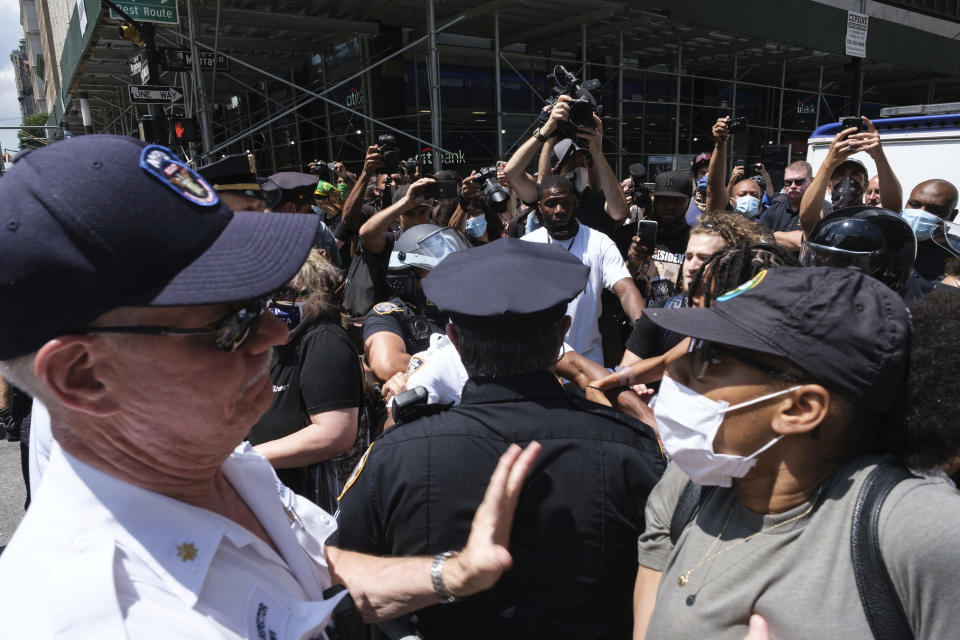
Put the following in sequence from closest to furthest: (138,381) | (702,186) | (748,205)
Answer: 1. (138,381)
2. (748,205)
3. (702,186)

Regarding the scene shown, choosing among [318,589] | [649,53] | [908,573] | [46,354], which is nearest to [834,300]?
[908,573]

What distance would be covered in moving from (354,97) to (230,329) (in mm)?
12545

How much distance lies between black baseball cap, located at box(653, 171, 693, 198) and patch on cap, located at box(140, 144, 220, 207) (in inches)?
159

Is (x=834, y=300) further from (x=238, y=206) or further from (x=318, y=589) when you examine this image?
(x=238, y=206)

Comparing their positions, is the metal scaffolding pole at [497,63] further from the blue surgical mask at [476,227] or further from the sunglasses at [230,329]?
the sunglasses at [230,329]

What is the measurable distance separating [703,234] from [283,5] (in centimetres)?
968

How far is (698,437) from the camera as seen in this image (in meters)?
1.34

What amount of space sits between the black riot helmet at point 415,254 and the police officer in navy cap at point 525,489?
4.26 feet

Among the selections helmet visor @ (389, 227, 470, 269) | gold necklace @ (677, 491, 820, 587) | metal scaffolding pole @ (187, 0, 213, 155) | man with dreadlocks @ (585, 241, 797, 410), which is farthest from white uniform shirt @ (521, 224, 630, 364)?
metal scaffolding pole @ (187, 0, 213, 155)

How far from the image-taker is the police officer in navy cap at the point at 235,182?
3.11 metres

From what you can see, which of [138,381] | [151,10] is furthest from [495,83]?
[138,381]

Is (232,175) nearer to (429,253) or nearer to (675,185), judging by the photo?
(429,253)

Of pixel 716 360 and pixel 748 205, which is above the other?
pixel 716 360

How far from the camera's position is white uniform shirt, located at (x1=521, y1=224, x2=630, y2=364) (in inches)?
130
